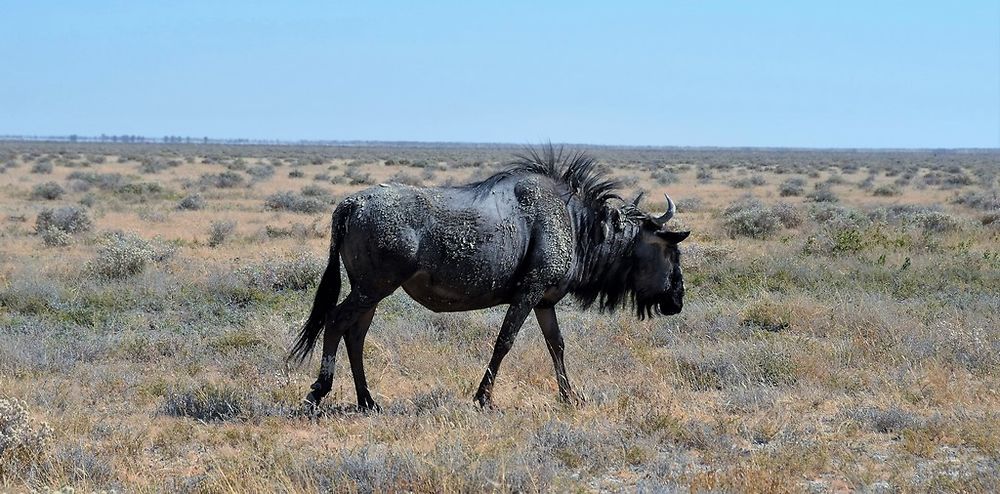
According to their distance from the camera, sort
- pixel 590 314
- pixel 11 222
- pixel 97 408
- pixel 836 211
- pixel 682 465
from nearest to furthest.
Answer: pixel 682 465
pixel 97 408
pixel 590 314
pixel 11 222
pixel 836 211

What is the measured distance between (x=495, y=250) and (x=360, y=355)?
1367mm

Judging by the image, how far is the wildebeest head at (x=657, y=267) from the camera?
23.5ft

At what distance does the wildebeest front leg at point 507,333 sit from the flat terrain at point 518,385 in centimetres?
26

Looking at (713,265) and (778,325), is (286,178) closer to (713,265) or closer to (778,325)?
(713,265)

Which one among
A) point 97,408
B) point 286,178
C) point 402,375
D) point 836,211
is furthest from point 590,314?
point 286,178

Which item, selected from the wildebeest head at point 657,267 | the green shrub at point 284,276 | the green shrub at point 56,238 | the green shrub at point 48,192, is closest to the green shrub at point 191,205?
the green shrub at point 48,192

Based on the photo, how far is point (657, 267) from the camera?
7238mm

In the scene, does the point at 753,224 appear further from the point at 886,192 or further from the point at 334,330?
the point at 886,192

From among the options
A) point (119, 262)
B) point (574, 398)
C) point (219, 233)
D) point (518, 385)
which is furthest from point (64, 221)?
point (574, 398)

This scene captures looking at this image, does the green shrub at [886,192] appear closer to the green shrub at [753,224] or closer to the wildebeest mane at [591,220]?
the green shrub at [753,224]

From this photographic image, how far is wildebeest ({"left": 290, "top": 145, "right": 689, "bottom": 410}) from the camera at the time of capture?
633 cm

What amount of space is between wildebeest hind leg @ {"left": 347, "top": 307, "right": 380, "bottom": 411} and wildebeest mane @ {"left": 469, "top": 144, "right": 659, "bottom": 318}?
135cm

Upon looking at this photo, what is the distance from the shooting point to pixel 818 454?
5.40 metres

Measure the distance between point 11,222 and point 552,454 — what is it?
18.9m
